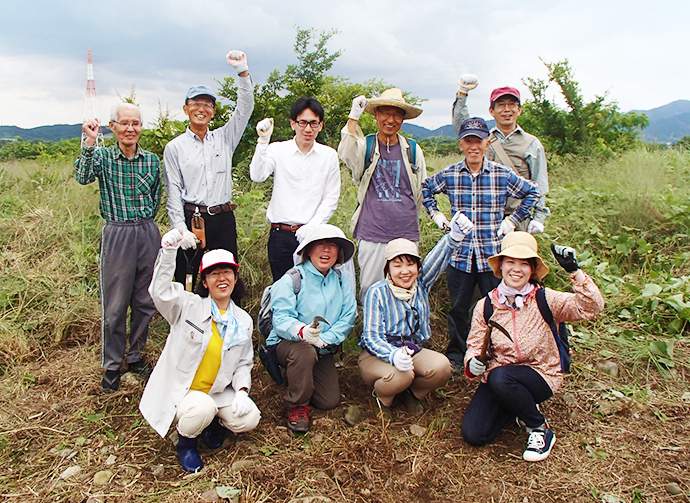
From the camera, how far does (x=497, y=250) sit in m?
3.21

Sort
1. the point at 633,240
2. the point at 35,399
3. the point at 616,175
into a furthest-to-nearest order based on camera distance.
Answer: the point at 616,175
the point at 633,240
the point at 35,399

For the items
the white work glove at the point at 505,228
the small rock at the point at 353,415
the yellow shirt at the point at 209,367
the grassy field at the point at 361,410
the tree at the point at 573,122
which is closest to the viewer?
the grassy field at the point at 361,410

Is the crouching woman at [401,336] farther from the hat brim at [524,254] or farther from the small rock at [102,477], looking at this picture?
the small rock at [102,477]

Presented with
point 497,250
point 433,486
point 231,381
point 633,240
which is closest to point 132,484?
point 231,381

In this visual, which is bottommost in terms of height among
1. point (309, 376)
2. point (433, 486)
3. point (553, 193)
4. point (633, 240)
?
point (433, 486)

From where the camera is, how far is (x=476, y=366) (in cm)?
272

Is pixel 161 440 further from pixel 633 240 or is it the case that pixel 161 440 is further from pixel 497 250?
pixel 633 240

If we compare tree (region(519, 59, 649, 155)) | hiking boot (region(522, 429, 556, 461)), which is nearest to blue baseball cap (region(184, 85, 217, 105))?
hiking boot (region(522, 429, 556, 461))

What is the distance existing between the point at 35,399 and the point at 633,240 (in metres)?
5.40

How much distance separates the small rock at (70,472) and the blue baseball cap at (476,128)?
297 centimetres

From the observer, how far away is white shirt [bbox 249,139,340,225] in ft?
11.1

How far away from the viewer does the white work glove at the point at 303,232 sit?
3.22m

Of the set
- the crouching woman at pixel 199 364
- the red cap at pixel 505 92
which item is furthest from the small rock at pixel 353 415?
the red cap at pixel 505 92

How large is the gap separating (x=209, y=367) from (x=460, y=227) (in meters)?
1.73
